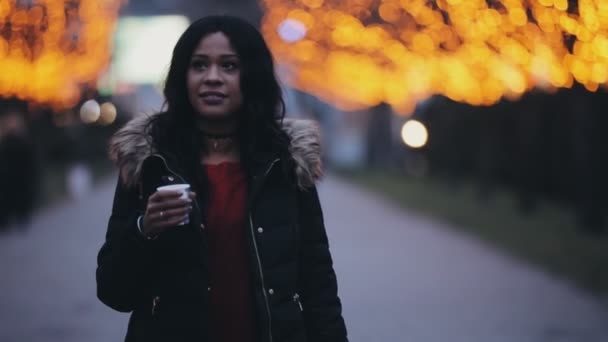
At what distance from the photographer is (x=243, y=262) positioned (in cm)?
324

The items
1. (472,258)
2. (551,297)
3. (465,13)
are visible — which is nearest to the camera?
(551,297)

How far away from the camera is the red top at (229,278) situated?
3232mm

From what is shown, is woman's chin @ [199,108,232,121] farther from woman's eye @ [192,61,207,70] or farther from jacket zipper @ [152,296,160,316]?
jacket zipper @ [152,296,160,316]

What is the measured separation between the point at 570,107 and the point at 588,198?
15.7 feet

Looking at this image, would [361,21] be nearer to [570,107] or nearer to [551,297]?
[570,107]

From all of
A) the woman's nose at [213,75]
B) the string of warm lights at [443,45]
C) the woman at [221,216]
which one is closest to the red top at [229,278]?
the woman at [221,216]

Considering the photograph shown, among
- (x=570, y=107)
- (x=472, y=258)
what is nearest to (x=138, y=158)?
(x=472, y=258)

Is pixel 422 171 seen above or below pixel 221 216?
above

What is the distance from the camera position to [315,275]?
342cm

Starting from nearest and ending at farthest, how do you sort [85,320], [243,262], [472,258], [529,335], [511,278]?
1. [243,262]
2. [529,335]
3. [85,320]
4. [511,278]
5. [472,258]

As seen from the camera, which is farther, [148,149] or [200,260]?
[148,149]

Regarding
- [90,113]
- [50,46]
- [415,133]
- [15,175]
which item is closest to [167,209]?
[15,175]

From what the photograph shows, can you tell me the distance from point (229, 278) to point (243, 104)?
0.56m

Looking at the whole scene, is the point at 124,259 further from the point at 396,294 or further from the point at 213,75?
the point at 396,294
